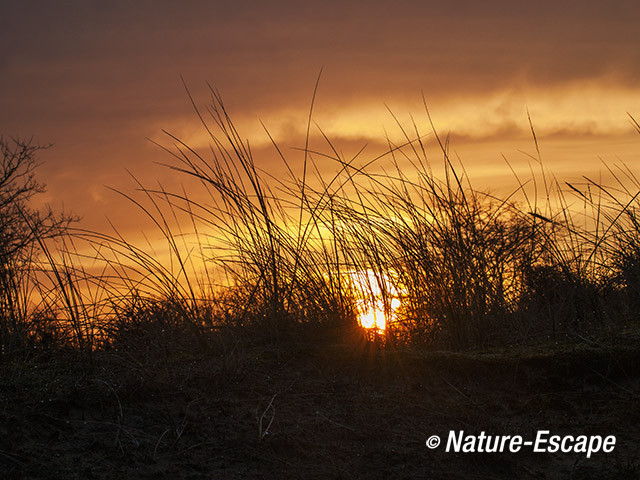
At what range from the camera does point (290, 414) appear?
61.4 inches

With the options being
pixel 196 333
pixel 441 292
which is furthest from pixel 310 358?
pixel 441 292

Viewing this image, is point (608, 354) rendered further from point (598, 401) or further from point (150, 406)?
point (150, 406)

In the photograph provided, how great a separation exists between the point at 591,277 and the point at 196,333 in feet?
6.30

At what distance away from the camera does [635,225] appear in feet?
9.22

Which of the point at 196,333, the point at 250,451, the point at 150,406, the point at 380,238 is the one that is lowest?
the point at 250,451

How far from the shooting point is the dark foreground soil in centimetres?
133

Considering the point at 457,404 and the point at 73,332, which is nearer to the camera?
the point at 457,404

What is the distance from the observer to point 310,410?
5.22ft

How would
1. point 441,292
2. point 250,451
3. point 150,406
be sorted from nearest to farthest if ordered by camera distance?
point 250,451, point 150,406, point 441,292

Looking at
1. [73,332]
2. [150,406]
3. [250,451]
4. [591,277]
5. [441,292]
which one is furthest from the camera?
[591,277]

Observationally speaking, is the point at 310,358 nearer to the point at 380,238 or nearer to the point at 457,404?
the point at 457,404

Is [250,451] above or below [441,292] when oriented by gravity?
below

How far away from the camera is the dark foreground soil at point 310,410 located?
1333mm

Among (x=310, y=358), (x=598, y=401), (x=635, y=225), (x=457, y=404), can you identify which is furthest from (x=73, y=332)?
(x=635, y=225)
